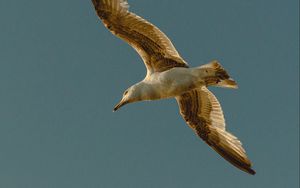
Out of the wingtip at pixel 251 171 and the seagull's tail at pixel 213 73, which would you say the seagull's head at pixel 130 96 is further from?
the wingtip at pixel 251 171

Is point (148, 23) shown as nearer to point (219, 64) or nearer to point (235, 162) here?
point (219, 64)

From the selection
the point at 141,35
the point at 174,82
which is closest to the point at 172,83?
the point at 174,82

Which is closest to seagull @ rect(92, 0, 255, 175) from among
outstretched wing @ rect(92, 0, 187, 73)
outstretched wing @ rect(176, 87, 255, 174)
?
outstretched wing @ rect(92, 0, 187, 73)

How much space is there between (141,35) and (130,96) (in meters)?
1.34

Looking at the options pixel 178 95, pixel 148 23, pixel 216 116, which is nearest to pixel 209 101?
pixel 216 116

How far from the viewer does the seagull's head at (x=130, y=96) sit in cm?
1573

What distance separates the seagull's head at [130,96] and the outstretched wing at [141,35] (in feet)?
2.14

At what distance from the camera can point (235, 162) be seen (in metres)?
16.9

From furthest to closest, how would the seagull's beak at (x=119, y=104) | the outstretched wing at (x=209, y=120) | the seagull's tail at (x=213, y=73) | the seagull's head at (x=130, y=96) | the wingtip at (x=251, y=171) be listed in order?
1. the outstretched wing at (x=209, y=120)
2. the wingtip at (x=251, y=171)
3. the seagull's beak at (x=119, y=104)
4. the seagull's head at (x=130, y=96)
5. the seagull's tail at (x=213, y=73)

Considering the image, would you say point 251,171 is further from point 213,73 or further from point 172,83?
point 172,83

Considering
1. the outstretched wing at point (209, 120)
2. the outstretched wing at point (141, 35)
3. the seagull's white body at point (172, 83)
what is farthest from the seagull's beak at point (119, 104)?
the outstretched wing at point (209, 120)

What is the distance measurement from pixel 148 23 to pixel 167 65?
1.13m

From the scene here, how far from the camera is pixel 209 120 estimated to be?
17.6 meters

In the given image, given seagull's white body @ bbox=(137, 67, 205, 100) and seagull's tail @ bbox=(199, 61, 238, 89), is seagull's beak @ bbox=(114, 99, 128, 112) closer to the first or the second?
seagull's white body @ bbox=(137, 67, 205, 100)
